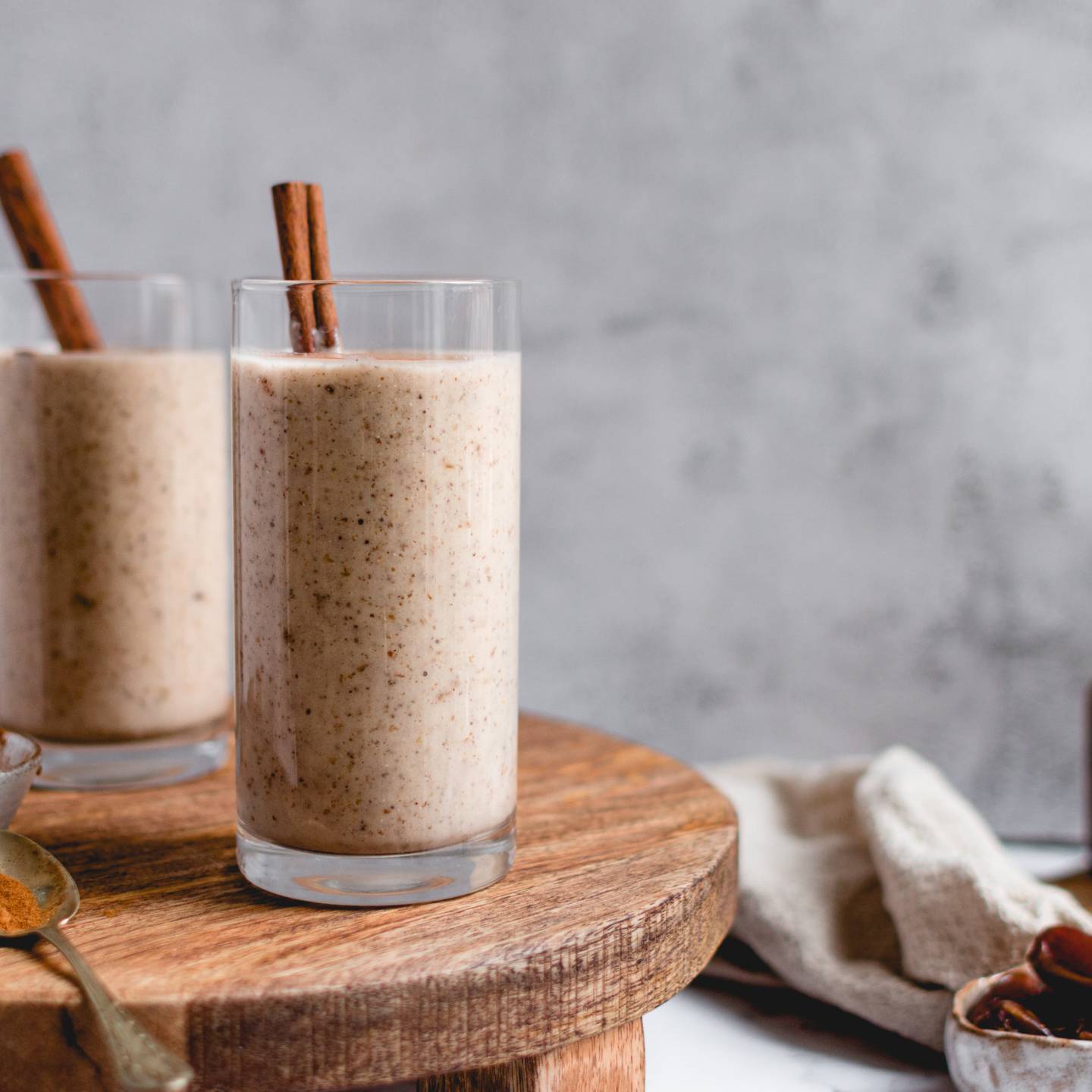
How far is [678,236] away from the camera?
1.43m

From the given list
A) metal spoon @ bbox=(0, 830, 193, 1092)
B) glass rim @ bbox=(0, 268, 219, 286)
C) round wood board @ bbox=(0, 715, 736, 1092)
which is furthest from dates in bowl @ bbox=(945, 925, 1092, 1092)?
glass rim @ bbox=(0, 268, 219, 286)

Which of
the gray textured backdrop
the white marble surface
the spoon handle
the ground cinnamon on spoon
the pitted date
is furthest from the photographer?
the gray textured backdrop

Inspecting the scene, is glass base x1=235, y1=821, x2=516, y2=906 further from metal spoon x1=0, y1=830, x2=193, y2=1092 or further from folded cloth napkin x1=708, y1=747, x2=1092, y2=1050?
folded cloth napkin x1=708, y1=747, x2=1092, y2=1050

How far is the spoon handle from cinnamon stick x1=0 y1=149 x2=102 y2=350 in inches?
18.0

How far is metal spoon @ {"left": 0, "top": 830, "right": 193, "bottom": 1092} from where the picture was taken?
0.56 meters

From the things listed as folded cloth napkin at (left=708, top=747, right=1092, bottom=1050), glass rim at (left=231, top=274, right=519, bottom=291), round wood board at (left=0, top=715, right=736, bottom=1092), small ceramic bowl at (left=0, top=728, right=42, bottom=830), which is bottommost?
folded cloth napkin at (left=708, top=747, right=1092, bottom=1050)

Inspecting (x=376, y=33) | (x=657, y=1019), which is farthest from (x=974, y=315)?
(x=657, y=1019)

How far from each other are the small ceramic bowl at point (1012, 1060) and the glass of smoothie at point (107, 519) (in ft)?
1.89

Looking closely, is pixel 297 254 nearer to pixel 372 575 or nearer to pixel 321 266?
pixel 321 266

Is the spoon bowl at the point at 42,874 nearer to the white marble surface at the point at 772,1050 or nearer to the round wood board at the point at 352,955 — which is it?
the round wood board at the point at 352,955

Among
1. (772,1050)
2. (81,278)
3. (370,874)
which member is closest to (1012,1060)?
(772,1050)

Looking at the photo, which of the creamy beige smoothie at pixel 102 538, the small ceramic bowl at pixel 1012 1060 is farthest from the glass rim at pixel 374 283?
the small ceramic bowl at pixel 1012 1060

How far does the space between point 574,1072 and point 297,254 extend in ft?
1.57

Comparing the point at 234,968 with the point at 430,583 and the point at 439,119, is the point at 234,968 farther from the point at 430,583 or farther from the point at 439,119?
the point at 439,119
